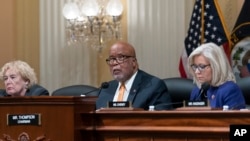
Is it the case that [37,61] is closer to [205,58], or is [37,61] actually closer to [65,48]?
[65,48]

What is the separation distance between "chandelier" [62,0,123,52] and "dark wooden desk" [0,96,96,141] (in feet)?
11.8

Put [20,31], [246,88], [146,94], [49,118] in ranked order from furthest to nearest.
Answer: [20,31]
[246,88]
[146,94]
[49,118]

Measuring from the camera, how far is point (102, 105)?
14.3 feet

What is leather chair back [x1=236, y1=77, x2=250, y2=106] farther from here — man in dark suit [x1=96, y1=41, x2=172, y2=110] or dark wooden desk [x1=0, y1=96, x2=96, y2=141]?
dark wooden desk [x1=0, y1=96, x2=96, y2=141]

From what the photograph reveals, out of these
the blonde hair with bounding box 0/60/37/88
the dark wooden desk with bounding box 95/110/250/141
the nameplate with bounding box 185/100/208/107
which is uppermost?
the blonde hair with bounding box 0/60/37/88

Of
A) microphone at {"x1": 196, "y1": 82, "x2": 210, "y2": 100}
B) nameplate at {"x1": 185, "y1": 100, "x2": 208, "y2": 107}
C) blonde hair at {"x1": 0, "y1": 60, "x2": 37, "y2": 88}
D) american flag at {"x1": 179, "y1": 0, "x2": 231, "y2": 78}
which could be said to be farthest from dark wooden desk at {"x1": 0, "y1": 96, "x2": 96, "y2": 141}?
american flag at {"x1": 179, "y1": 0, "x2": 231, "y2": 78}

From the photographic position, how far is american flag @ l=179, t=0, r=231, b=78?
229 inches

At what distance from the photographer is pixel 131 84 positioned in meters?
4.40

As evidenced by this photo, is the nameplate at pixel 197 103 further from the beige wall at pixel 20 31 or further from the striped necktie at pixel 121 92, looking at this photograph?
the beige wall at pixel 20 31

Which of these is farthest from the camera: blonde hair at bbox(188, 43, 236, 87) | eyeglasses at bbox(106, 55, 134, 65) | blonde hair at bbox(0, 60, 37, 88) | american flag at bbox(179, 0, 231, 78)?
american flag at bbox(179, 0, 231, 78)

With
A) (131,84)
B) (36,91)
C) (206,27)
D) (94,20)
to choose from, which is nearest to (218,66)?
(131,84)

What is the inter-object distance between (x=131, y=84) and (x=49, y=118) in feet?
5.64

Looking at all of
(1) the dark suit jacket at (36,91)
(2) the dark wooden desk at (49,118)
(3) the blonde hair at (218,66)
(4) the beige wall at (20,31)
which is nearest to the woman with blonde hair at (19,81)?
(1) the dark suit jacket at (36,91)

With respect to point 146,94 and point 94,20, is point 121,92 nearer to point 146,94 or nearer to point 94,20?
point 146,94
